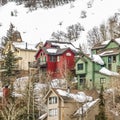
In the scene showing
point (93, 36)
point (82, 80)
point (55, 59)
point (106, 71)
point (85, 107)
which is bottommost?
point (85, 107)

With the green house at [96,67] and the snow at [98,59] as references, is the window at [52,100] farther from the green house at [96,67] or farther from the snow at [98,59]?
the snow at [98,59]

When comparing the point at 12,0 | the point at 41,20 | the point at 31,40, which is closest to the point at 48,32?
the point at 31,40

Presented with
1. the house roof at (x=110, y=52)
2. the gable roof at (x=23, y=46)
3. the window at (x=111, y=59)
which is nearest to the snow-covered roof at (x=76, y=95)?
the window at (x=111, y=59)

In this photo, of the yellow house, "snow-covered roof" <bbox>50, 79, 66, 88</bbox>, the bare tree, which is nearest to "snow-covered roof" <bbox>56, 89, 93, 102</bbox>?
the yellow house

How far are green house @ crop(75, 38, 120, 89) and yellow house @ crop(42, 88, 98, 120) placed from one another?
27.1 ft

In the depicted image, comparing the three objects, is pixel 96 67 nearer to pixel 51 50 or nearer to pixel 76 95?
pixel 51 50

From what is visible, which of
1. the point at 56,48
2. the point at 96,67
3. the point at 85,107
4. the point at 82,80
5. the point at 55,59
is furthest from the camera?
the point at 56,48

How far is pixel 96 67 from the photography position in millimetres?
69125

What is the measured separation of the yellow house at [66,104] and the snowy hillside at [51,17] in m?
49.7

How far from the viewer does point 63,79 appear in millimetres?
67938

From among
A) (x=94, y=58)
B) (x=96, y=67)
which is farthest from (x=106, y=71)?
(x=94, y=58)

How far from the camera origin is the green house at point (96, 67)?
67.2m

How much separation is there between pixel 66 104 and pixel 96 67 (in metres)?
12.8

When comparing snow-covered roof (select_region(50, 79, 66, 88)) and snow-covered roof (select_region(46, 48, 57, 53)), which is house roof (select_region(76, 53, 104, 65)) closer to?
snow-covered roof (select_region(50, 79, 66, 88))
